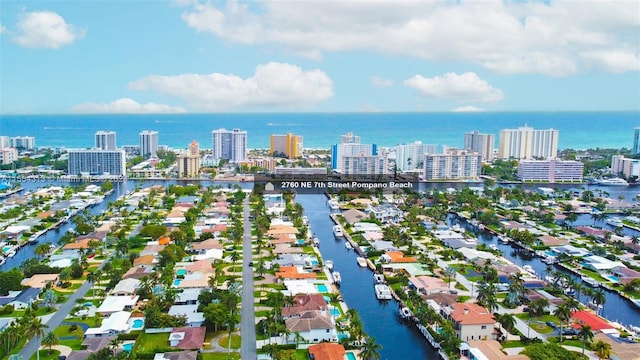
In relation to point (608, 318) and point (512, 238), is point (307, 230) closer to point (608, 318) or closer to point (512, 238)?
point (512, 238)

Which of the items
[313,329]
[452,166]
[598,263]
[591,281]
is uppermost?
[452,166]

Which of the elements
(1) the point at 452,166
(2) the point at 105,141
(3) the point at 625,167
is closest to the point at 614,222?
(1) the point at 452,166

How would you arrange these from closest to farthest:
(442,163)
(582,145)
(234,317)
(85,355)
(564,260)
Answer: (85,355) → (234,317) → (564,260) → (442,163) → (582,145)

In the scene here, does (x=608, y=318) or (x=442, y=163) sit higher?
(x=442, y=163)

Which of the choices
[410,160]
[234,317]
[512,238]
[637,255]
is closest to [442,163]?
[410,160]

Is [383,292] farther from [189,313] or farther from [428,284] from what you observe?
[189,313]

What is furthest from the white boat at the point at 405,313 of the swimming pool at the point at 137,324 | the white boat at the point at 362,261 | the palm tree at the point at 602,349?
the swimming pool at the point at 137,324
